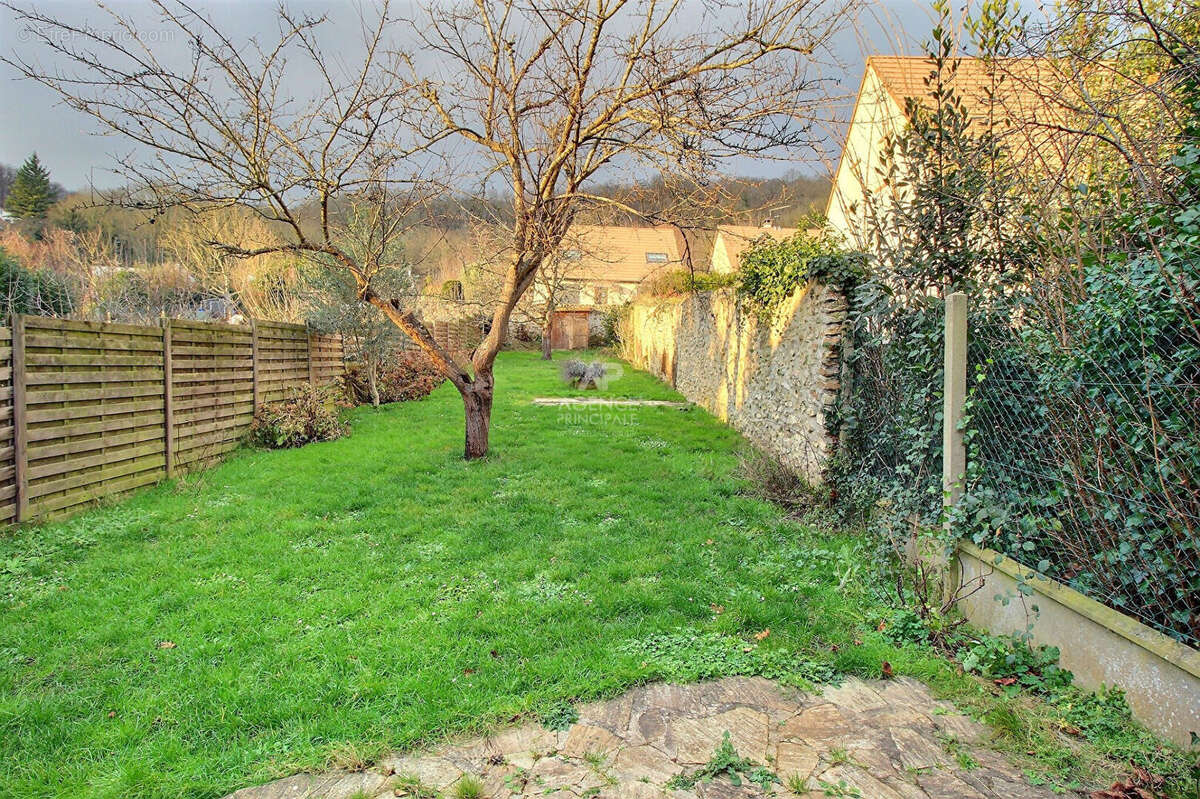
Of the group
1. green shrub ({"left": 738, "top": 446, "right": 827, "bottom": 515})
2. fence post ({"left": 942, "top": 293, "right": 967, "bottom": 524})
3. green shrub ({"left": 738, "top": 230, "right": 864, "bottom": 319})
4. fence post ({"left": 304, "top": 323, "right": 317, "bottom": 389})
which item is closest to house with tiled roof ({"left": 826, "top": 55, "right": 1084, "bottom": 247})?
green shrub ({"left": 738, "top": 230, "right": 864, "bottom": 319})

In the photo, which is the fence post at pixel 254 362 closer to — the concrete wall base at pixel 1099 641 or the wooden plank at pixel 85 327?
the wooden plank at pixel 85 327

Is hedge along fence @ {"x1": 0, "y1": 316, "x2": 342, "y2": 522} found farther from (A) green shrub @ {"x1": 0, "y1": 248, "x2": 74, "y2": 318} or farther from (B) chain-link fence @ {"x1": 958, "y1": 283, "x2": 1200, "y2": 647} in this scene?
(A) green shrub @ {"x1": 0, "y1": 248, "x2": 74, "y2": 318}

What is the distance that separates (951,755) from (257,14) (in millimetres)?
7634

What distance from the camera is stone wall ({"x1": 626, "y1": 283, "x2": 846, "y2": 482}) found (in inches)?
204

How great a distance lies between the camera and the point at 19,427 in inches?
173

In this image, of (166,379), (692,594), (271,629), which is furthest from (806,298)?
(166,379)

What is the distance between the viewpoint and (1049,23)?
121 inches

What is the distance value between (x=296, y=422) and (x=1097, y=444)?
850 cm

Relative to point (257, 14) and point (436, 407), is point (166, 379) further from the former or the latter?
point (436, 407)

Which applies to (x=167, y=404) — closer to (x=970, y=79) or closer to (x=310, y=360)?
(x=310, y=360)

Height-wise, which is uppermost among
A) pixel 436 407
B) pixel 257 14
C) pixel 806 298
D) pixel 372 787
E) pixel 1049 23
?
pixel 257 14

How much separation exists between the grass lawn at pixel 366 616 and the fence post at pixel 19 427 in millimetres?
304

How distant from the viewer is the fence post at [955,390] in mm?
3102

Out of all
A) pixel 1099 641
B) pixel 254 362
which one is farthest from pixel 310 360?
pixel 1099 641
